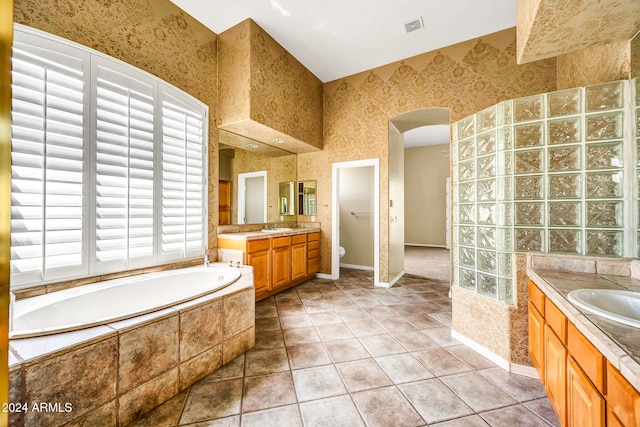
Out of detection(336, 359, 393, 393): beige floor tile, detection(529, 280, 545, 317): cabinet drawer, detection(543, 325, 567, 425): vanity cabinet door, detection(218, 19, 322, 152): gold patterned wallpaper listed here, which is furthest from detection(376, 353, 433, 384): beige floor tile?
detection(218, 19, 322, 152): gold patterned wallpaper

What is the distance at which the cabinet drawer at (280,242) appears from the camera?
3.39m

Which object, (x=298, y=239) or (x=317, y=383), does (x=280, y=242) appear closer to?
(x=298, y=239)

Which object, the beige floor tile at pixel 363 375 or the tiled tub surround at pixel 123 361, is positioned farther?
the beige floor tile at pixel 363 375

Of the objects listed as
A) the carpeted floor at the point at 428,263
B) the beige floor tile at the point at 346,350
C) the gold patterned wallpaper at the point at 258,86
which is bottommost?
the beige floor tile at the point at 346,350

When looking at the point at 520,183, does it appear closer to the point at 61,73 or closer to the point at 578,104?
the point at 578,104

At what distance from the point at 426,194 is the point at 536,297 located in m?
6.35

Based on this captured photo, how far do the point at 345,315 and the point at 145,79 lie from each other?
2938 millimetres

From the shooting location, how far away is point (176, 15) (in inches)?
102

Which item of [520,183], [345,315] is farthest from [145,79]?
[520,183]

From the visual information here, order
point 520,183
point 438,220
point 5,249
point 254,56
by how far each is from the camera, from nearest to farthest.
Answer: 1. point 5,249
2. point 520,183
3. point 254,56
4. point 438,220

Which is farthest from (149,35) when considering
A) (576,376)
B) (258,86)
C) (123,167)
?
(576,376)

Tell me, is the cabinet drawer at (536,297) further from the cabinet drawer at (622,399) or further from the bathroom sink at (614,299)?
the cabinet drawer at (622,399)

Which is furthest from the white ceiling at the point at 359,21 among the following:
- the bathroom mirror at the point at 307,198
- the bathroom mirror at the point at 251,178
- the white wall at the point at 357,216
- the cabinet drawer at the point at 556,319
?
the cabinet drawer at the point at 556,319

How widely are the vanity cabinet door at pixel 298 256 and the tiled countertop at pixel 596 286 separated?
2.67m
